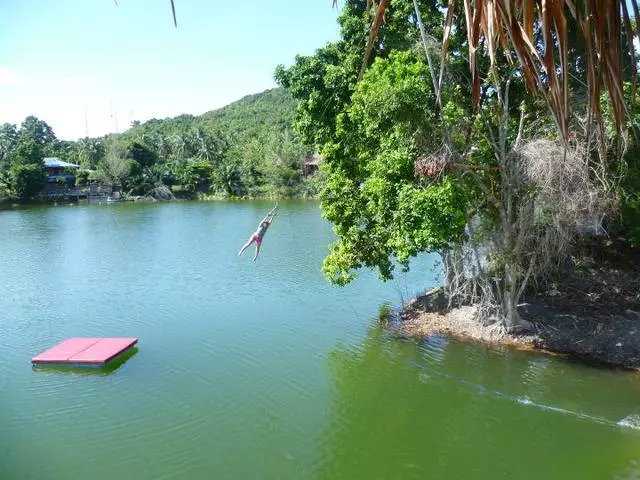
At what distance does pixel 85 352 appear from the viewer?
41.6ft

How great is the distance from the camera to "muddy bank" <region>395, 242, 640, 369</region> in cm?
1227

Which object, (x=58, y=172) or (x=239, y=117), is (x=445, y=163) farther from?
(x=239, y=117)

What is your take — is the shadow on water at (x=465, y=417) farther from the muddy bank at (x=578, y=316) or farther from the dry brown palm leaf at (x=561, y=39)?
the dry brown palm leaf at (x=561, y=39)

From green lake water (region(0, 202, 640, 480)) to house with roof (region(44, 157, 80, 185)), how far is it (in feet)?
144

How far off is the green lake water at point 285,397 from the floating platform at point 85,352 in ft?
1.00

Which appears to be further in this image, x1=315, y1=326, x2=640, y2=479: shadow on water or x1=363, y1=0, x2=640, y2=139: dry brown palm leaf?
x1=315, y1=326, x2=640, y2=479: shadow on water

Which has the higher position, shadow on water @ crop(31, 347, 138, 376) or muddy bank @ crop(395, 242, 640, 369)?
muddy bank @ crop(395, 242, 640, 369)

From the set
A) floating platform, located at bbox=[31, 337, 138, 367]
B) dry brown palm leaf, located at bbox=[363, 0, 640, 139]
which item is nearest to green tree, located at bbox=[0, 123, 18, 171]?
floating platform, located at bbox=[31, 337, 138, 367]

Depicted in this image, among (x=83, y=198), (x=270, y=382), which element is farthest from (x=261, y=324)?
(x=83, y=198)

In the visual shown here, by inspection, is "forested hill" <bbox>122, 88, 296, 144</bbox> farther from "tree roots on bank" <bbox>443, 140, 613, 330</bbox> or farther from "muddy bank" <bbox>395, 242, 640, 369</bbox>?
"tree roots on bank" <bbox>443, 140, 613, 330</bbox>

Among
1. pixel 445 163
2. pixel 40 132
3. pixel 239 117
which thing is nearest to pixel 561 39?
pixel 445 163

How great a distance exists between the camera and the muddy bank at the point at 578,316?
12266 mm

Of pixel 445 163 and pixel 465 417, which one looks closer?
pixel 465 417

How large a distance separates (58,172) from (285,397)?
5762 cm
